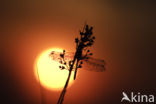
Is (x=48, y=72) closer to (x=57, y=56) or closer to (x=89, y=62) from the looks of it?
(x=57, y=56)

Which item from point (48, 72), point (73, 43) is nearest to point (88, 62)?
point (73, 43)

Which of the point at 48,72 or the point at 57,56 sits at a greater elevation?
the point at 57,56

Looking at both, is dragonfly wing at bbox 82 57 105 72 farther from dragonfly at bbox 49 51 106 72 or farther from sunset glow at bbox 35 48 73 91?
sunset glow at bbox 35 48 73 91

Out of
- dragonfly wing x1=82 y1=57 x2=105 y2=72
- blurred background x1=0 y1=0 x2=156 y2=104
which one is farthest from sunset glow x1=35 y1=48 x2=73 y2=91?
dragonfly wing x1=82 y1=57 x2=105 y2=72

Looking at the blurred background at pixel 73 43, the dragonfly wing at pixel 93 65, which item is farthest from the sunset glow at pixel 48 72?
the dragonfly wing at pixel 93 65

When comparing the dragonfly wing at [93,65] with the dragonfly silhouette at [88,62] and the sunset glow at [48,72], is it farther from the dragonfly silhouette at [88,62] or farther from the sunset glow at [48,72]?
the sunset glow at [48,72]

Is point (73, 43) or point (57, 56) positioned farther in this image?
point (73, 43)
